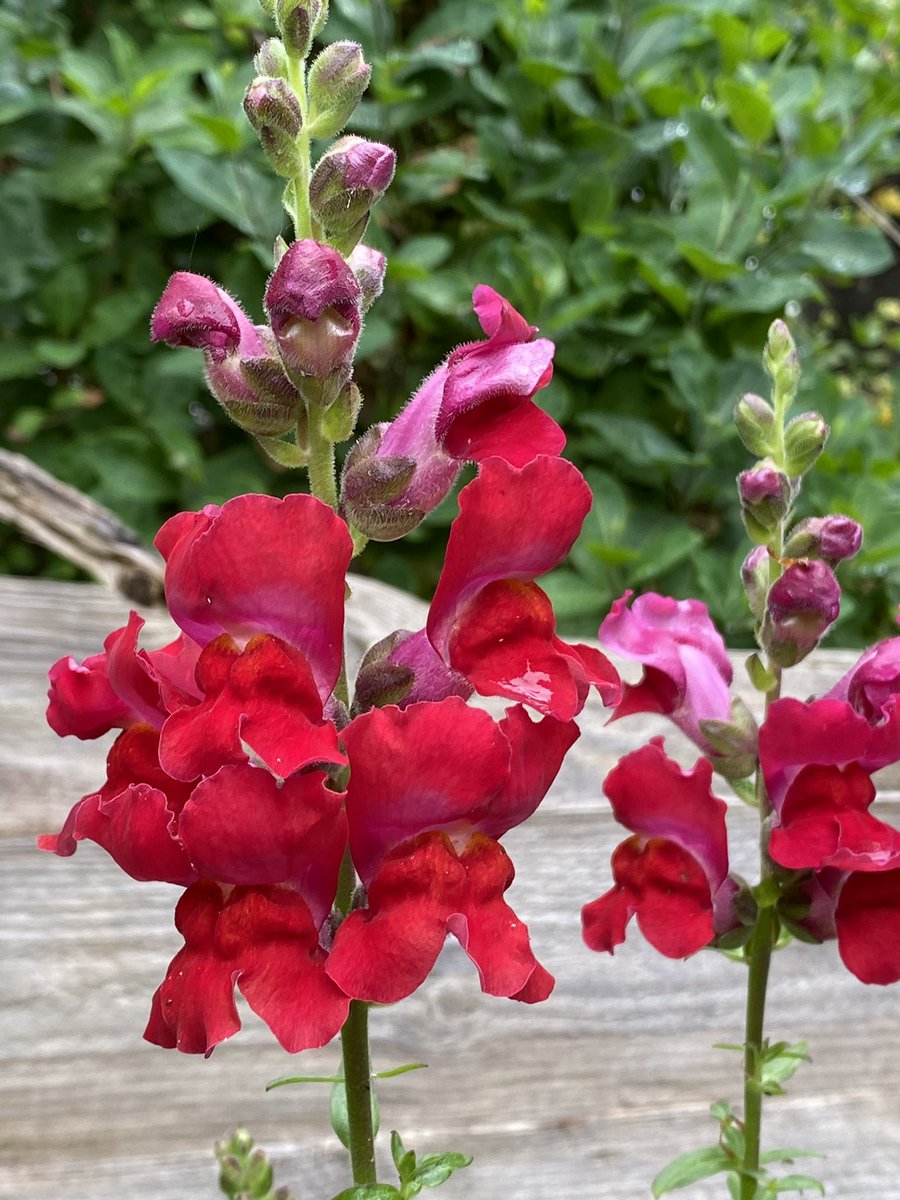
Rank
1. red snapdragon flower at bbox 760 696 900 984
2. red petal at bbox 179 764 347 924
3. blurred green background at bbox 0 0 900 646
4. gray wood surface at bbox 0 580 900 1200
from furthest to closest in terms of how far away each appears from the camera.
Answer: blurred green background at bbox 0 0 900 646 < gray wood surface at bbox 0 580 900 1200 < red snapdragon flower at bbox 760 696 900 984 < red petal at bbox 179 764 347 924

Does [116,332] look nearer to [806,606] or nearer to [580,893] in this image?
[580,893]

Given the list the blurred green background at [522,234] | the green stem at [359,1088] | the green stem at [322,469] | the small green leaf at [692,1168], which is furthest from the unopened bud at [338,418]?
the blurred green background at [522,234]

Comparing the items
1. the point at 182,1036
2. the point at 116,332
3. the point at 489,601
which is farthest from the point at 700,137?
the point at 182,1036

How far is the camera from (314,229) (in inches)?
15.8

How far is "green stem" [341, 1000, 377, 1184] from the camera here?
0.41 meters

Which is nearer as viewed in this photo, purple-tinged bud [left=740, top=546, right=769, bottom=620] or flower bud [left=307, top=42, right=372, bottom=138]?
flower bud [left=307, top=42, right=372, bottom=138]

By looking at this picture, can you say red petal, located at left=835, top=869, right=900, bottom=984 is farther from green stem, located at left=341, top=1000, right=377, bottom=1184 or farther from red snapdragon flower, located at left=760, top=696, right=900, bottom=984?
green stem, located at left=341, top=1000, right=377, bottom=1184

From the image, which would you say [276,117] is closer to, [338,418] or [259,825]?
[338,418]

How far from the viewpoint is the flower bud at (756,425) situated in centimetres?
52

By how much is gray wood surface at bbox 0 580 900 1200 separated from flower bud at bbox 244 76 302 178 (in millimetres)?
555

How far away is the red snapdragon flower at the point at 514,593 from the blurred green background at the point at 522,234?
0.66 m

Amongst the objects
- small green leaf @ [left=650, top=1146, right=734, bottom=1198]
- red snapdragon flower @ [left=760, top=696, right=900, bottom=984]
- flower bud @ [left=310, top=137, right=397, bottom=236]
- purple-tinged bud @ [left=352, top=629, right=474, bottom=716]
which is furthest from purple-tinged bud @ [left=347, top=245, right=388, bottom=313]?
small green leaf @ [left=650, top=1146, right=734, bottom=1198]

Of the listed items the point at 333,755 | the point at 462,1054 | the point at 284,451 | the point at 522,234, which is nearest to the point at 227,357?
the point at 284,451

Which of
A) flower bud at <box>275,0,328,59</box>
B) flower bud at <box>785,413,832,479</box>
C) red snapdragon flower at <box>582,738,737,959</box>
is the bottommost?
red snapdragon flower at <box>582,738,737,959</box>
